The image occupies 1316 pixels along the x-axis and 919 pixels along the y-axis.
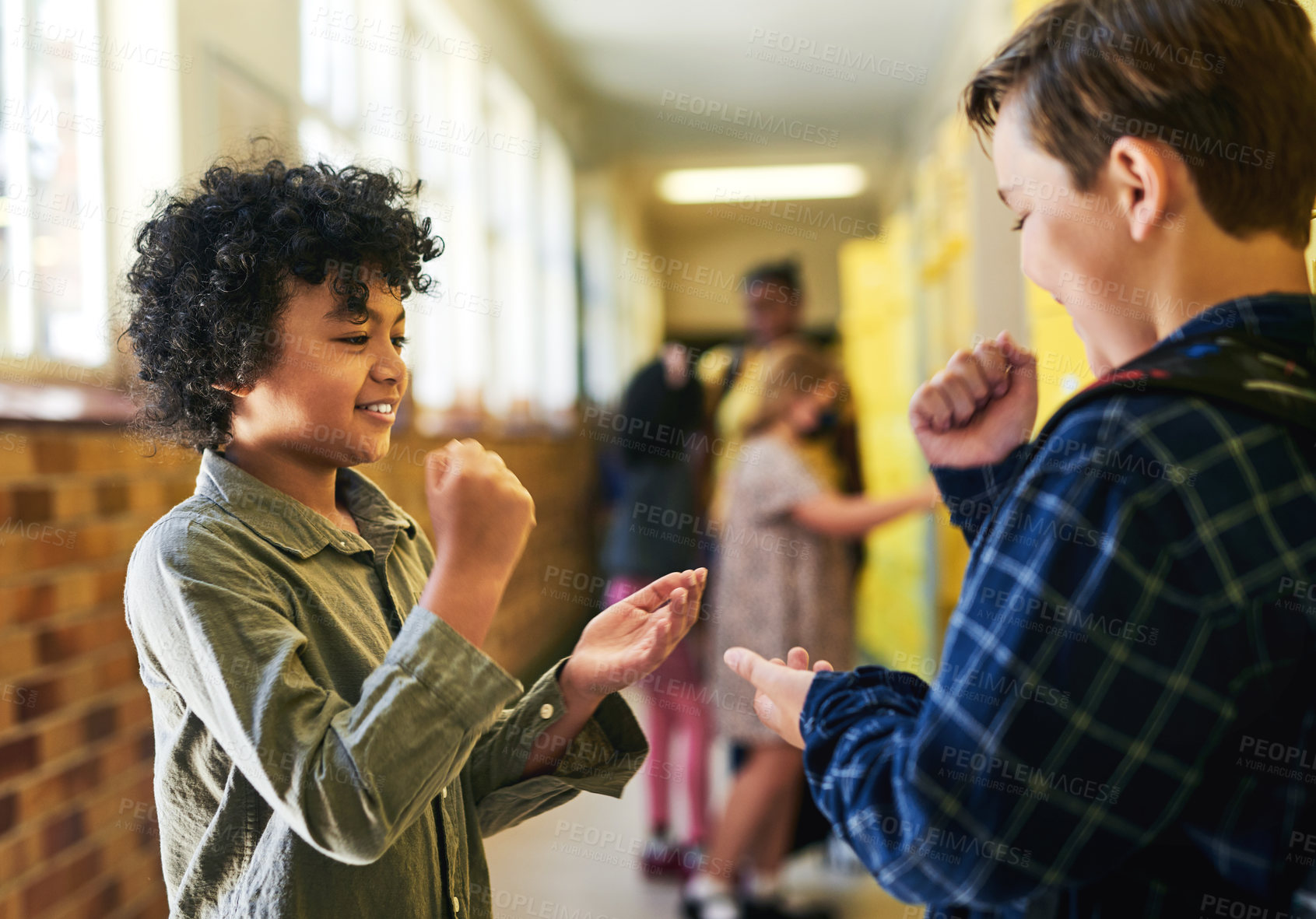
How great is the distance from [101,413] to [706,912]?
6.20ft

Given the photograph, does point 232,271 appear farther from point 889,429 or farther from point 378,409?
point 889,429

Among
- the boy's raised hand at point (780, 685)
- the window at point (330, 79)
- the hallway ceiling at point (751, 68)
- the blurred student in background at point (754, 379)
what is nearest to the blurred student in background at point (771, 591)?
the blurred student in background at point (754, 379)

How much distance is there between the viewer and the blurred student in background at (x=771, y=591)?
8.04 ft

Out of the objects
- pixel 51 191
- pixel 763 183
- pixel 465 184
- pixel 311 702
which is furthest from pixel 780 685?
pixel 763 183

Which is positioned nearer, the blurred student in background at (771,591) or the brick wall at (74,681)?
the brick wall at (74,681)

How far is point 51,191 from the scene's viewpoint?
5.82 ft

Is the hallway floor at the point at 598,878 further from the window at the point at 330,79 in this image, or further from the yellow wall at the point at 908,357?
the window at the point at 330,79

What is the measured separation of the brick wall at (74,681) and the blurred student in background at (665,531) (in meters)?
1.17

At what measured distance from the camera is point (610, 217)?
8.14 m

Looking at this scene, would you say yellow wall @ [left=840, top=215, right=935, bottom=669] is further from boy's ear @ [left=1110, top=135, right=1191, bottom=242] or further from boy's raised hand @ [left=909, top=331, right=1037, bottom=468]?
boy's ear @ [left=1110, top=135, right=1191, bottom=242]

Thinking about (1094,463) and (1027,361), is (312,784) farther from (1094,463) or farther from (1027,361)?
(1027,361)

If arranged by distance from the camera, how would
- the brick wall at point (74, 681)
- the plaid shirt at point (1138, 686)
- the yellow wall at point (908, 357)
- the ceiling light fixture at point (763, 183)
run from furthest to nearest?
the ceiling light fixture at point (763, 183) < the yellow wall at point (908, 357) < the brick wall at point (74, 681) < the plaid shirt at point (1138, 686)

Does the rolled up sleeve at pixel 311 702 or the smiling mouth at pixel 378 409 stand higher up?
the smiling mouth at pixel 378 409

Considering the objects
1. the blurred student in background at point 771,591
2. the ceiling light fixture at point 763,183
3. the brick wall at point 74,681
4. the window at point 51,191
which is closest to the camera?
the brick wall at point 74,681
